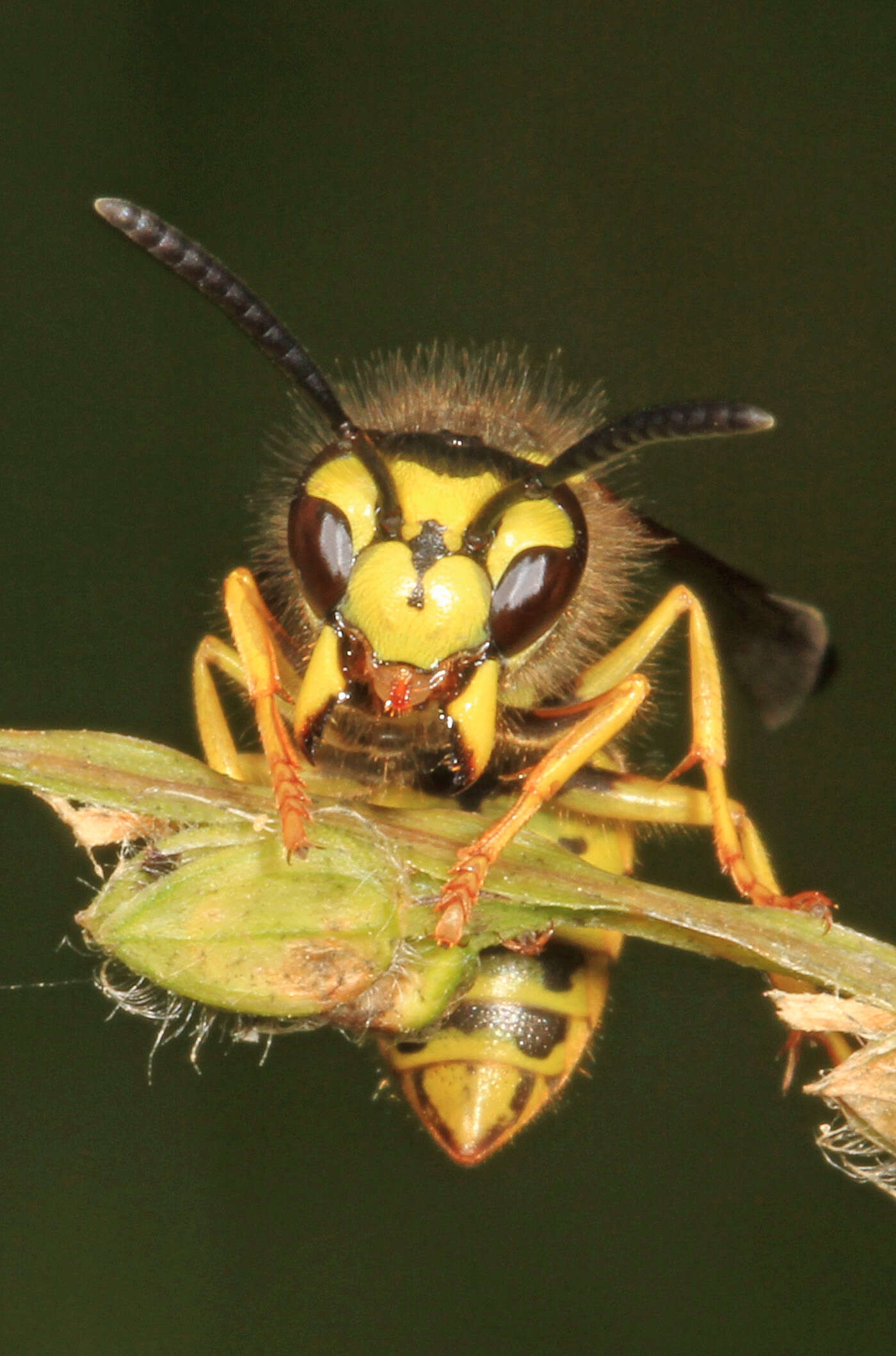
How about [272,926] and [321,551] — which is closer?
[272,926]

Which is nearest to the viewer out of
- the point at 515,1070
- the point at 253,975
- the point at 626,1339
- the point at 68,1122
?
the point at 253,975

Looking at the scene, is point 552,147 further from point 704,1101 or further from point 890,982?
point 890,982

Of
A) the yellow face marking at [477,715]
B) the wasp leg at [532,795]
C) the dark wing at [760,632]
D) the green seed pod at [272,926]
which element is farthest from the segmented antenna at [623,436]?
the dark wing at [760,632]

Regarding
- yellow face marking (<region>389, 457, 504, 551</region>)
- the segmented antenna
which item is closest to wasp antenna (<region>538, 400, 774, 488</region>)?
the segmented antenna

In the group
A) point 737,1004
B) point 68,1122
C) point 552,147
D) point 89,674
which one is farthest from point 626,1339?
point 552,147

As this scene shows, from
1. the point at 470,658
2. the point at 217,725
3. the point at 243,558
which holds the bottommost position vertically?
the point at 217,725

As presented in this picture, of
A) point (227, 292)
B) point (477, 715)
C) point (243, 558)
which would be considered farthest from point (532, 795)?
point (243, 558)

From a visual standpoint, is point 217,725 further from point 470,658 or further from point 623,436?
point 623,436
